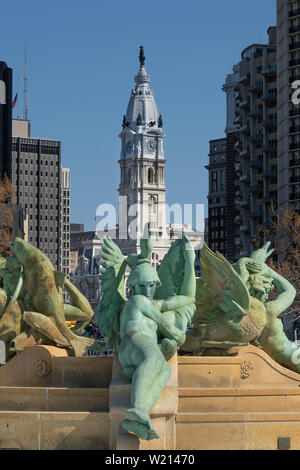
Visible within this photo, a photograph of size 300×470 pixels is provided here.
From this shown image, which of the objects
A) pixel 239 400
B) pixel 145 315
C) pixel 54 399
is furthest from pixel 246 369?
pixel 54 399

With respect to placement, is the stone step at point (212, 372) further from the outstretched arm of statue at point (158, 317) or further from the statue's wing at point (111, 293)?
the statue's wing at point (111, 293)

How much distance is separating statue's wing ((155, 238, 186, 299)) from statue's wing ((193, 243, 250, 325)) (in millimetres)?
1183

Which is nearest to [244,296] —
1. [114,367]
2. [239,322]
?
[239,322]

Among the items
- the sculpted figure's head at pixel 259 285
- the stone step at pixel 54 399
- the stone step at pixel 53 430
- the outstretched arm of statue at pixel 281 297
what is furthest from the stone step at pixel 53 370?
the outstretched arm of statue at pixel 281 297

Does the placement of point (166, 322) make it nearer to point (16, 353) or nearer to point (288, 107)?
point (16, 353)

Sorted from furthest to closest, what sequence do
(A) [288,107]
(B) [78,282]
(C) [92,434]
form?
(B) [78,282]
(A) [288,107]
(C) [92,434]

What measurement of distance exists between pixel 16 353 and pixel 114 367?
3.80m

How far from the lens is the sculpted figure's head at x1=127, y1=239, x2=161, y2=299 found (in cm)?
1828

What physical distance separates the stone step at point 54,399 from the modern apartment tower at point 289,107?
65837 millimetres

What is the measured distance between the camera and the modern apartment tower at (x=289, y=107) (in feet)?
277

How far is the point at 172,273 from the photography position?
64.1ft

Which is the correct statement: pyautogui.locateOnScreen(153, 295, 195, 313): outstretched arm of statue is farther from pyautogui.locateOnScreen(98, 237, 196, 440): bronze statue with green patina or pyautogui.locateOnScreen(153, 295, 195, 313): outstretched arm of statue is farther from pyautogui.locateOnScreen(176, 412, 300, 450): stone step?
→ pyautogui.locateOnScreen(176, 412, 300, 450): stone step

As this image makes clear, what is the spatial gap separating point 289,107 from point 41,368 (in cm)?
6731
